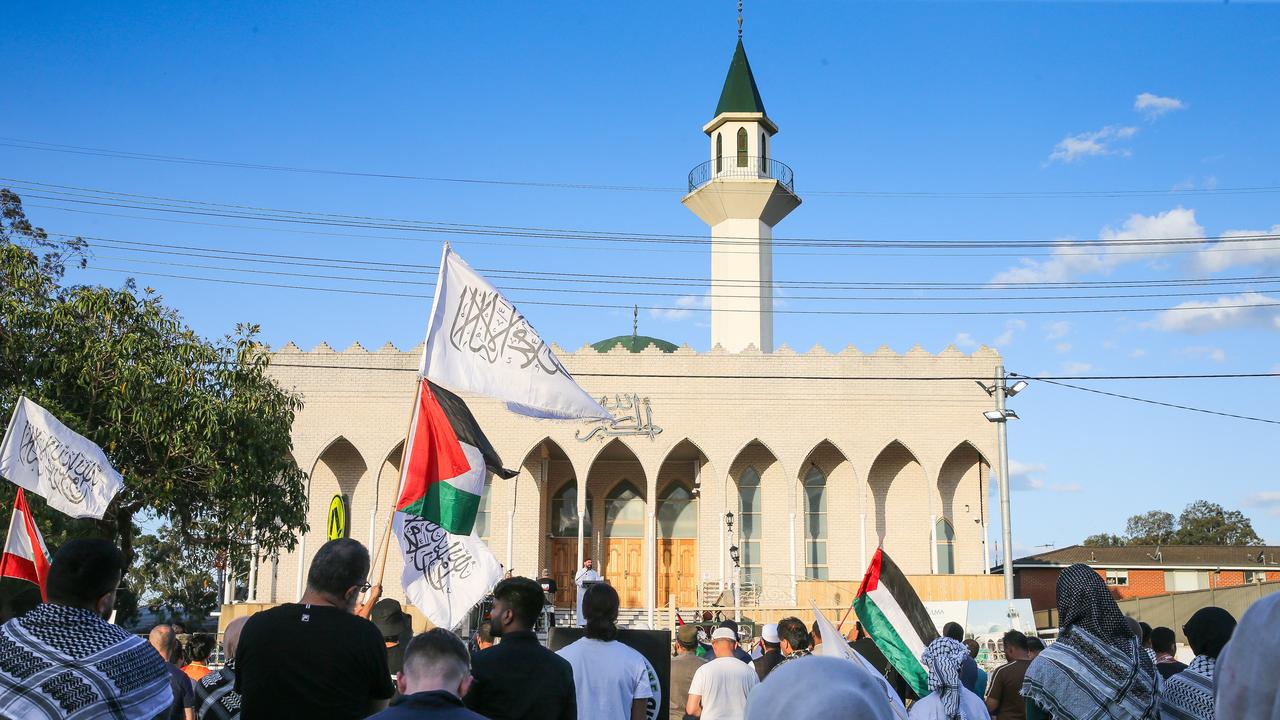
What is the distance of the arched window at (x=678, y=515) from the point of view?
111ft

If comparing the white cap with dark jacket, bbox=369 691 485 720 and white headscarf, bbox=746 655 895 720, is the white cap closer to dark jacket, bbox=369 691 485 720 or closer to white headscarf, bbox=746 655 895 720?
dark jacket, bbox=369 691 485 720

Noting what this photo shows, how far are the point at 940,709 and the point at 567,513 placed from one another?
28634 mm

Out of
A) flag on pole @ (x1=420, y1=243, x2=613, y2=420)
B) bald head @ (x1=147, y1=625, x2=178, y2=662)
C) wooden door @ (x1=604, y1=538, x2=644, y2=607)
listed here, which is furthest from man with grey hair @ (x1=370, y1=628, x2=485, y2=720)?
wooden door @ (x1=604, y1=538, x2=644, y2=607)

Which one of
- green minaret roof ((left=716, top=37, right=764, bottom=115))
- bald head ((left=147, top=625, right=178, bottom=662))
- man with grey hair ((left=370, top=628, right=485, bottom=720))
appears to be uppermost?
green minaret roof ((left=716, top=37, right=764, bottom=115))

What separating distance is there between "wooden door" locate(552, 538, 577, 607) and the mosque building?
5cm

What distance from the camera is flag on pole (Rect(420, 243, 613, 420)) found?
7.78 meters

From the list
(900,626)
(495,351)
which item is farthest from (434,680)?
(495,351)

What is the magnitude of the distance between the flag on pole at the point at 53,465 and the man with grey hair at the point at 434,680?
7.71 metres

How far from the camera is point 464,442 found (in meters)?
7.60

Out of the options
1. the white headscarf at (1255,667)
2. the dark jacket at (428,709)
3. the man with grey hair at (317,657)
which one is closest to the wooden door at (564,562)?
the man with grey hair at (317,657)

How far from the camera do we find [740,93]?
124 feet

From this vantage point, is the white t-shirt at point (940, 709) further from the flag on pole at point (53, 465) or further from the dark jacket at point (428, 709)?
the flag on pole at point (53, 465)

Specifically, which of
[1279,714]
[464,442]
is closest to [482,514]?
[464,442]

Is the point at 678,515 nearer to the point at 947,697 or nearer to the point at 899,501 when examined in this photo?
the point at 899,501
